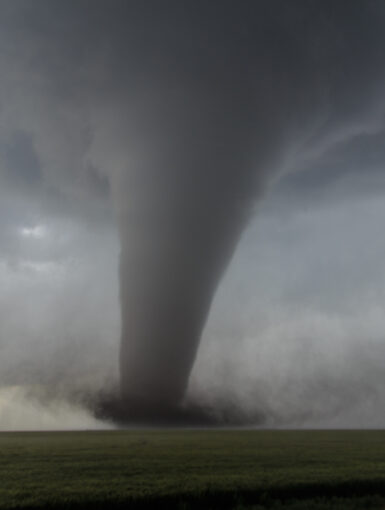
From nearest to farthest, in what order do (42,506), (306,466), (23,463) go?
1. (42,506)
2. (306,466)
3. (23,463)

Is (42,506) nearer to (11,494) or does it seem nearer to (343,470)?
(11,494)

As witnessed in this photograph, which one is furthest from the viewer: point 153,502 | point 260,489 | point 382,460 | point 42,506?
point 382,460

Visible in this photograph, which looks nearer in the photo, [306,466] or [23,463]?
[306,466]

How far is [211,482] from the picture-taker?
1795 centimetres

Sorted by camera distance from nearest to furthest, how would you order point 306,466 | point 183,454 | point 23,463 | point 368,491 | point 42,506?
point 42,506 → point 368,491 → point 306,466 → point 23,463 → point 183,454

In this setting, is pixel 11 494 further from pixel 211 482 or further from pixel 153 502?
pixel 211 482

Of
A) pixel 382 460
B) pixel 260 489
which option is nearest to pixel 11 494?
pixel 260 489

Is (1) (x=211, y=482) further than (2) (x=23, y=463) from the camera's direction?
No

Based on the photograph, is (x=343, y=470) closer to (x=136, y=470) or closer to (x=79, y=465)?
(x=136, y=470)

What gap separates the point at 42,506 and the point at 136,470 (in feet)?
25.5

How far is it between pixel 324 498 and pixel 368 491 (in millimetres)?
3706

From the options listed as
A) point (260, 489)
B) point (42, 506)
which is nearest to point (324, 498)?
point (260, 489)

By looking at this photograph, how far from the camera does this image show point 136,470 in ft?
71.2

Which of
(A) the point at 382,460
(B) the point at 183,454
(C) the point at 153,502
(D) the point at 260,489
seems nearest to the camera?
(C) the point at 153,502
